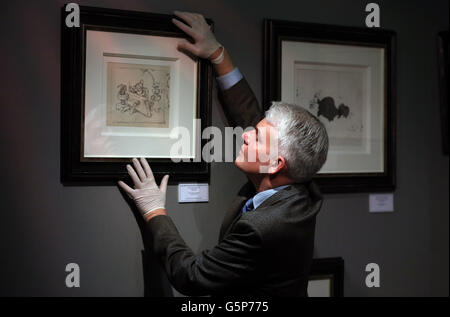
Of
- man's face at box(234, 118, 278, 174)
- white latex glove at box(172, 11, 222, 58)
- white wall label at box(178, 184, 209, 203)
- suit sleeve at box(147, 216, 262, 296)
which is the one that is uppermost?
white latex glove at box(172, 11, 222, 58)

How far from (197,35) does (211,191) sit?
2.13 feet

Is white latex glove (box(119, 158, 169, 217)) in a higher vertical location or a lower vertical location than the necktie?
higher

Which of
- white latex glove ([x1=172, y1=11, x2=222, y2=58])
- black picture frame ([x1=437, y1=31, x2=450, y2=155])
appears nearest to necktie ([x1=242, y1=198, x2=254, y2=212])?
white latex glove ([x1=172, y1=11, x2=222, y2=58])

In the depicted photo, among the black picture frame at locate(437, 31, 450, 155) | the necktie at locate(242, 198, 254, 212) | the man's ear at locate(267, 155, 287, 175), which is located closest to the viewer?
the man's ear at locate(267, 155, 287, 175)

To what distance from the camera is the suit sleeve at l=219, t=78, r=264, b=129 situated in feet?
6.08

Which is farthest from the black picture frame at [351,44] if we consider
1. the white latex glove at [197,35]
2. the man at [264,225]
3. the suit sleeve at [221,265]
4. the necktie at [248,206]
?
the suit sleeve at [221,265]

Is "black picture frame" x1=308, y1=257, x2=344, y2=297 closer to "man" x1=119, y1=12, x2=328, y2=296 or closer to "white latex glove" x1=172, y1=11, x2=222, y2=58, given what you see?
"man" x1=119, y1=12, x2=328, y2=296

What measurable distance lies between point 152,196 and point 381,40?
1288 millimetres

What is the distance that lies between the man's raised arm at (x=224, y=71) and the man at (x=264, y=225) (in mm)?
260

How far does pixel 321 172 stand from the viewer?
2039 mm

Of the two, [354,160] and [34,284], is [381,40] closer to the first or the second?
[354,160]

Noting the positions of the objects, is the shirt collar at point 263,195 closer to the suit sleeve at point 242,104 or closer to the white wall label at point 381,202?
the suit sleeve at point 242,104
